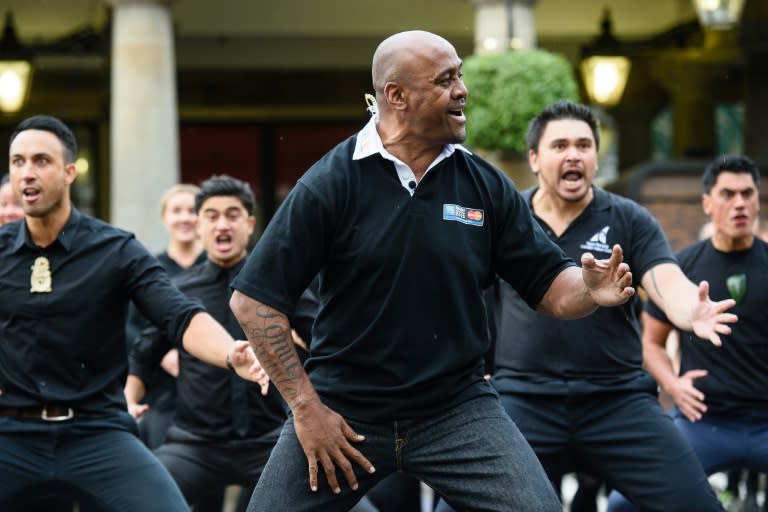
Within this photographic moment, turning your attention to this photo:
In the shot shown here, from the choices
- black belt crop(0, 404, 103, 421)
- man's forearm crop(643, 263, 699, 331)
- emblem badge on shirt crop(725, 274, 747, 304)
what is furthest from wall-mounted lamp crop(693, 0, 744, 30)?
black belt crop(0, 404, 103, 421)

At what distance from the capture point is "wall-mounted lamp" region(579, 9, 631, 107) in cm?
1231

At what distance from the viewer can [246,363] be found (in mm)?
5613

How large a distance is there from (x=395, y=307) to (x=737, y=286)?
10.4ft

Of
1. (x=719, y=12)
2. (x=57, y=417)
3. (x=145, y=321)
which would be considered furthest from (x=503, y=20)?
(x=57, y=417)

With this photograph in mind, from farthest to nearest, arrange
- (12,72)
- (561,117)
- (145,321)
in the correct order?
(12,72), (145,321), (561,117)

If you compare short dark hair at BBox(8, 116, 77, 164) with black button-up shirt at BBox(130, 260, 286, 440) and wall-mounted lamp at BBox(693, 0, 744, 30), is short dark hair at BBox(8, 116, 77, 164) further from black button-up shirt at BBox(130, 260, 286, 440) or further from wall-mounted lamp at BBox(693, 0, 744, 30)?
wall-mounted lamp at BBox(693, 0, 744, 30)

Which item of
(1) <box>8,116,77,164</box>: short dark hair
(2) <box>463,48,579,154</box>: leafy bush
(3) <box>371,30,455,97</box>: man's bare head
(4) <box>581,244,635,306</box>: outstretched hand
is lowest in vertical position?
(4) <box>581,244,635,306</box>: outstretched hand

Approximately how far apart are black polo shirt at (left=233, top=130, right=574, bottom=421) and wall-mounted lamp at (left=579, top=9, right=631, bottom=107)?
24.7 feet

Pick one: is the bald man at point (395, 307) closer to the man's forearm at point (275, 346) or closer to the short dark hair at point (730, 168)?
the man's forearm at point (275, 346)

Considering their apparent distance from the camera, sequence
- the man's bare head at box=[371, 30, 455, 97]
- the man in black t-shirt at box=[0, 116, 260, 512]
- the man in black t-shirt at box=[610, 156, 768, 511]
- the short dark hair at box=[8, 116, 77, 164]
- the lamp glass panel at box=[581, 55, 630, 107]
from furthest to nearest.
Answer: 1. the lamp glass panel at box=[581, 55, 630, 107]
2. the man in black t-shirt at box=[610, 156, 768, 511]
3. the short dark hair at box=[8, 116, 77, 164]
4. the man in black t-shirt at box=[0, 116, 260, 512]
5. the man's bare head at box=[371, 30, 455, 97]

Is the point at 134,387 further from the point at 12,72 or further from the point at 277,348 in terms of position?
the point at 12,72

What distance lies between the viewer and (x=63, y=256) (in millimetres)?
6293

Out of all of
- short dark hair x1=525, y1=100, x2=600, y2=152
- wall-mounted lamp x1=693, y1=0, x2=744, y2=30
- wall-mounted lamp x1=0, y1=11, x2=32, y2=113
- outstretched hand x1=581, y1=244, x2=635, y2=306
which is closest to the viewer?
outstretched hand x1=581, y1=244, x2=635, y2=306

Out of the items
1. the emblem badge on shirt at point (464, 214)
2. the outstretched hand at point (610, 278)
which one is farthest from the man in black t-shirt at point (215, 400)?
the outstretched hand at point (610, 278)
